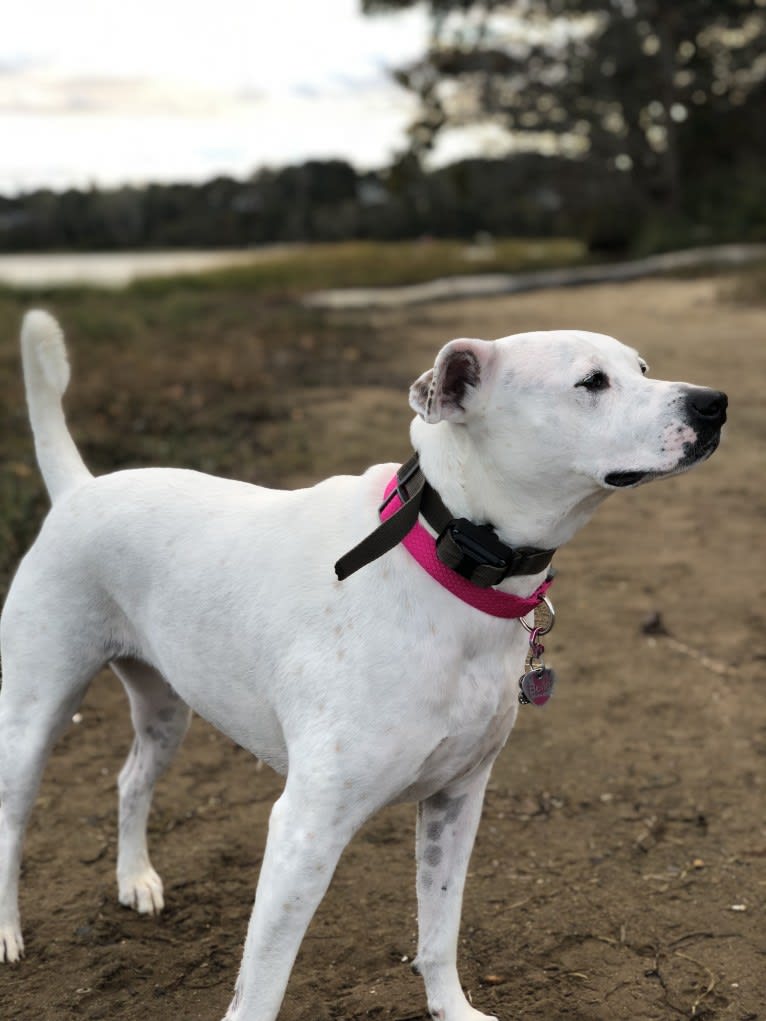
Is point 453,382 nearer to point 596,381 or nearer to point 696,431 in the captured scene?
point 596,381

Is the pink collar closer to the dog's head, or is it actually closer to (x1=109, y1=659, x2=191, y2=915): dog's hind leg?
the dog's head

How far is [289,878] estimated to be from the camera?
94.2 inches

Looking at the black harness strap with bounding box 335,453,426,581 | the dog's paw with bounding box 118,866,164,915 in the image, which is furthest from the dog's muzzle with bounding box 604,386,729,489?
the dog's paw with bounding box 118,866,164,915

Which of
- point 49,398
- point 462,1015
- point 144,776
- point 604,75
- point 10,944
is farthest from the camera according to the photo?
point 604,75

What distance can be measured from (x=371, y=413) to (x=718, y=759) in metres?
5.80

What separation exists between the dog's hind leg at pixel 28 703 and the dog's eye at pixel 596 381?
1.48m

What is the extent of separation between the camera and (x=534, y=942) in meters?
3.19

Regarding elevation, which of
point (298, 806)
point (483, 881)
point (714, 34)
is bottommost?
point (483, 881)

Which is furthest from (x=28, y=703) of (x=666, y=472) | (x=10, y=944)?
(x=666, y=472)

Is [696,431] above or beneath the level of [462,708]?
above

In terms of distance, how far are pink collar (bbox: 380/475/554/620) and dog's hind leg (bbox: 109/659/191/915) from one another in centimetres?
125

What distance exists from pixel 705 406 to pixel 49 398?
189 centimetres

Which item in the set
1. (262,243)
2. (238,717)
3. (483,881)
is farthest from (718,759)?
(262,243)

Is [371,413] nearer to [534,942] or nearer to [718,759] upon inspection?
[718,759]
